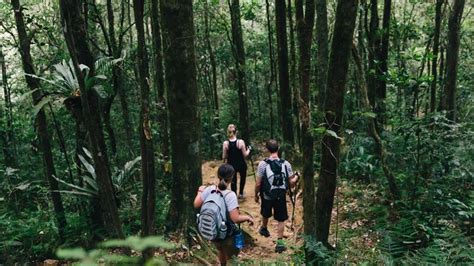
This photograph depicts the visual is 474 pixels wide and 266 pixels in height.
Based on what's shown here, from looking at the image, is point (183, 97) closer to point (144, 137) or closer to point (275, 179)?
point (144, 137)

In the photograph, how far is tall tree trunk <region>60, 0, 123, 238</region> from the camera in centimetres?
414

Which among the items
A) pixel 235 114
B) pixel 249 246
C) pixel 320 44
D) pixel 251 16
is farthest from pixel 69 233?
pixel 235 114

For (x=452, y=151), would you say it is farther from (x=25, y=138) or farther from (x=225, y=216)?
(x=25, y=138)

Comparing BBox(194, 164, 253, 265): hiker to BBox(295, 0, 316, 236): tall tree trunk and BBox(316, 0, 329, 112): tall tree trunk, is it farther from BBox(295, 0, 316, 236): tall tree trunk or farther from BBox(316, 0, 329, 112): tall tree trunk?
BBox(316, 0, 329, 112): tall tree trunk

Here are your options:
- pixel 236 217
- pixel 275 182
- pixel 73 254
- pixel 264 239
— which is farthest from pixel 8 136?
pixel 73 254

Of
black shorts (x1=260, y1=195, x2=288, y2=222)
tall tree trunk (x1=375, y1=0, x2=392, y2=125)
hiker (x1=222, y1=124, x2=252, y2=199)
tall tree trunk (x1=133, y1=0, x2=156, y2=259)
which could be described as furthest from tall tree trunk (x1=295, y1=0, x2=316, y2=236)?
tall tree trunk (x1=375, y1=0, x2=392, y2=125)

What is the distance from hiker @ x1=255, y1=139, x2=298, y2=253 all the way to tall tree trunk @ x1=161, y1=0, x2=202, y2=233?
1048mm

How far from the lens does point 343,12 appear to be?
4.57 m

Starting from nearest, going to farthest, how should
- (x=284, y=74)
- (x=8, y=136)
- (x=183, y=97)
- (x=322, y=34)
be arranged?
1. (x=183, y=97)
2. (x=322, y=34)
3. (x=284, y=74)
4. (x=8, y=136)

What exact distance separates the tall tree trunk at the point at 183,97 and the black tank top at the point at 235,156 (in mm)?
1836

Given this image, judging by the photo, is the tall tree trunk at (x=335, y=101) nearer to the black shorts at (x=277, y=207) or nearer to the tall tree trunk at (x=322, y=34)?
the black shorts at (x=277, y=207)

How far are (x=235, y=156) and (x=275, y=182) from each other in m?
1.95

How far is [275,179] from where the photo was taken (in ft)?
22.6

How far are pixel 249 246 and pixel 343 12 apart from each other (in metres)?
4.50
